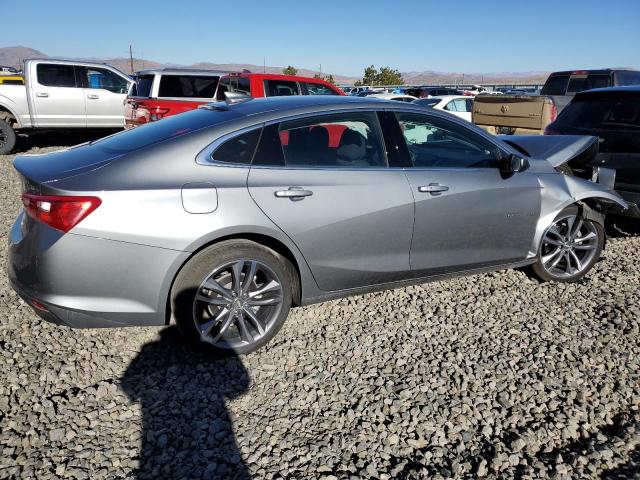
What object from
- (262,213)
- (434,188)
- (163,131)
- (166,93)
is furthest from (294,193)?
(166,93)

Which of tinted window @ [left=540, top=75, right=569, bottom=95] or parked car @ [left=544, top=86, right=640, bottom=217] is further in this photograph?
tinted window @ [left=540, top=75, right=569, bottom=95]

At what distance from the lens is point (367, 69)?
179 ft

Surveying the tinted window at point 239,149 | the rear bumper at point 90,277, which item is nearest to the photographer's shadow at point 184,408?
the rear bumper at point 90,277

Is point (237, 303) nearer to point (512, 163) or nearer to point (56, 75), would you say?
point (512, 163)

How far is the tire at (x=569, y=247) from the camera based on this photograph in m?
4.27

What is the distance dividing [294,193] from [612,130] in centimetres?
417

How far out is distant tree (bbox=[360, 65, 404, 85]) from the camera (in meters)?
53.2

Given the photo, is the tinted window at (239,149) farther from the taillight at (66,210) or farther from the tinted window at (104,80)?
the tinted window at (104,80)

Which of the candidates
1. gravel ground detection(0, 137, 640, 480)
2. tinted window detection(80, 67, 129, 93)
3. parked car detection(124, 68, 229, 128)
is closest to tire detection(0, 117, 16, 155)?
tinted window detection(80, 67, 129, 93)

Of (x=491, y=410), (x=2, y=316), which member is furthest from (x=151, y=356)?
(x=491, y=410)

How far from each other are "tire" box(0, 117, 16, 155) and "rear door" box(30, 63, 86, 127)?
588mm

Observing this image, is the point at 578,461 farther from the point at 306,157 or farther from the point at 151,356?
the point at 151,356

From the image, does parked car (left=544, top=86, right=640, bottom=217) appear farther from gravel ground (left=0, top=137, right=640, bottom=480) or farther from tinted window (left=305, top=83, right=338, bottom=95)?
tinted window (left=305, top=83, right=338, bottom=95)

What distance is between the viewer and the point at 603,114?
18.7 feet
